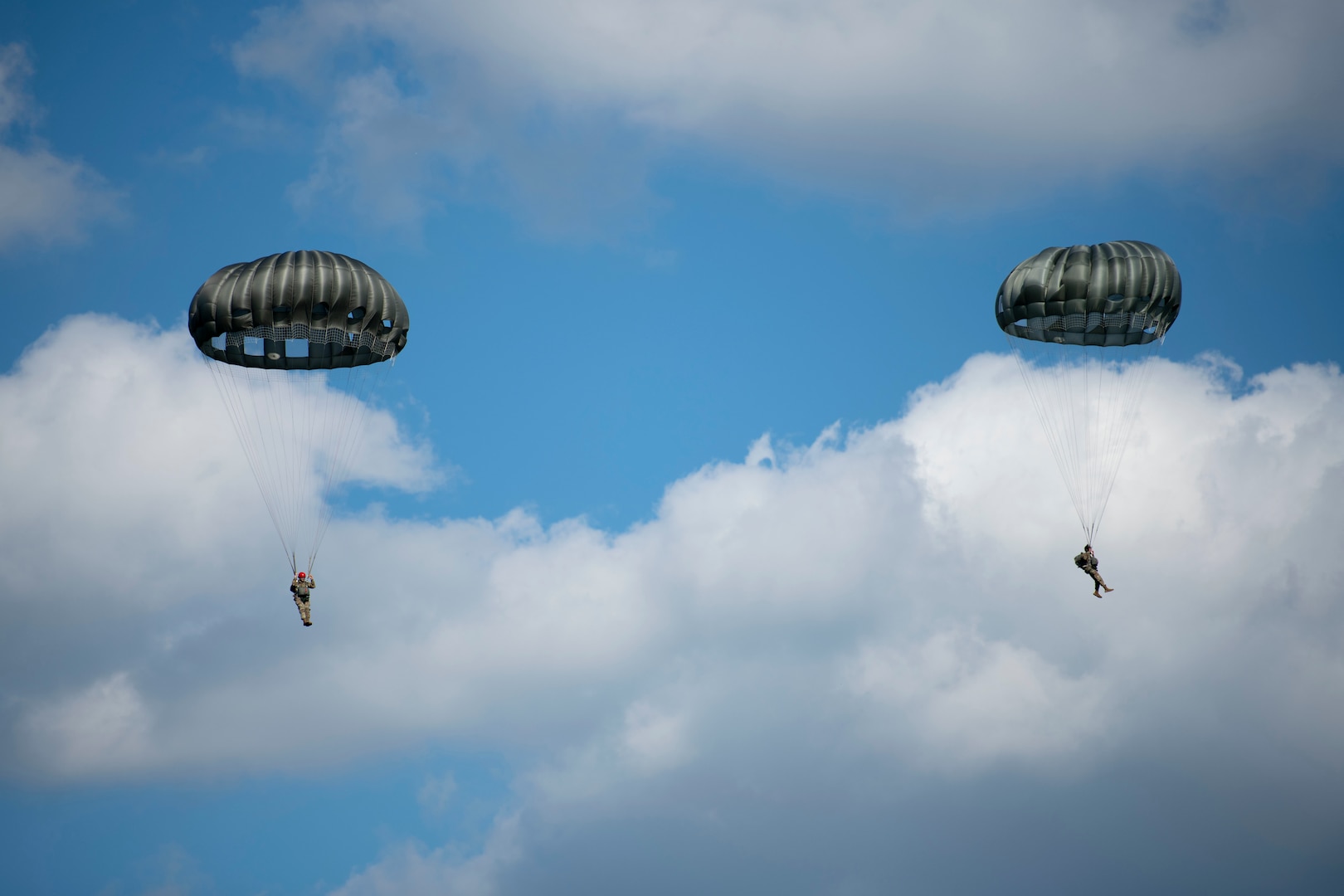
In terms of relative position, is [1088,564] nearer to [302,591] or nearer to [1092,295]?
[1092,295]

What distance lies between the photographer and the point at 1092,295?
5709cm

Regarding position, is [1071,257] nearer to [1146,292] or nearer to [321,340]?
[1146,292]

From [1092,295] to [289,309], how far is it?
2598 centimetres

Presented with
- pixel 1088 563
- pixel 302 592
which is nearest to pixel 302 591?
pixel 302 592

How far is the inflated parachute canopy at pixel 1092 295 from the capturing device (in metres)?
57.1

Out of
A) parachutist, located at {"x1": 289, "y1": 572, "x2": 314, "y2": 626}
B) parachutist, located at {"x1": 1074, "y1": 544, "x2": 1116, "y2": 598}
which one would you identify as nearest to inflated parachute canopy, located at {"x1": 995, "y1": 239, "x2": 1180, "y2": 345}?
parachutist, located at {"x1": 1074, "y1": 544, "x2": 1116, "y2": 598}

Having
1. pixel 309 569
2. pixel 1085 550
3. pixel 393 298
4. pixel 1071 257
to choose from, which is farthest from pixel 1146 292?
pixel 309 569

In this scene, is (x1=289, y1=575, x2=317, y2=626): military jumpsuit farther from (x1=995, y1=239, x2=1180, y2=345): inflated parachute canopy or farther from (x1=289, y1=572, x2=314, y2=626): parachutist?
(x1=995, y1=239, x2=1180, y2=345): inflated parachute canopy

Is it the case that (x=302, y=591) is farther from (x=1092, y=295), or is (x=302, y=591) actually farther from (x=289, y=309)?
(x=1092, y=295)

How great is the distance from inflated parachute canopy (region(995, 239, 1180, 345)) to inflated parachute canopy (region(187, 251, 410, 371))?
21.1 m

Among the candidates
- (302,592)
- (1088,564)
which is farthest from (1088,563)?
(302,592)

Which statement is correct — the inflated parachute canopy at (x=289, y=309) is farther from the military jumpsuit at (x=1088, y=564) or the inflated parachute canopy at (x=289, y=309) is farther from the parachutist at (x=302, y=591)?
the military jumpsuit at (x=1088, y=564)

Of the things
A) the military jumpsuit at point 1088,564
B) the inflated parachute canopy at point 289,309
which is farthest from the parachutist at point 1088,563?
the inflated parachute canopy at point 289,309

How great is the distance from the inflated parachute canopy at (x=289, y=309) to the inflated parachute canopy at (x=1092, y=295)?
21071 millimetres
